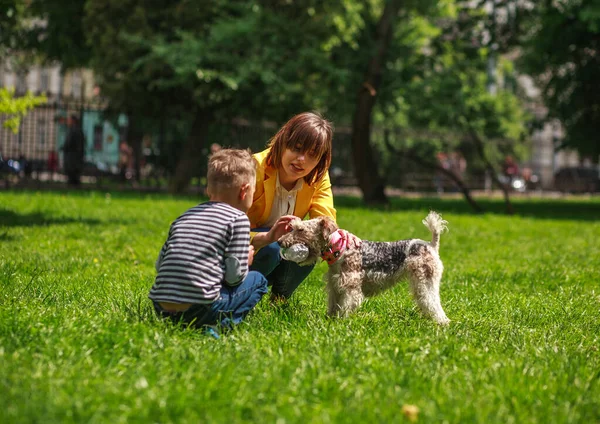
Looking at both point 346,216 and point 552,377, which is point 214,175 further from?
point 346,216

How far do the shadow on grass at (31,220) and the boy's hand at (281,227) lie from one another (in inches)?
246

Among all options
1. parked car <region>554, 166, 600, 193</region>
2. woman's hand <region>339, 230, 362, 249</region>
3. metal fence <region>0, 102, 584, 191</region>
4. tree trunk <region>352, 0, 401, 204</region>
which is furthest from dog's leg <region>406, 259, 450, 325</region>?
parked car <region>554, 166, 600, 193</region>

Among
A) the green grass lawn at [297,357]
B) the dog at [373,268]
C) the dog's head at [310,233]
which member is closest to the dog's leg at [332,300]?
the dog at [373,268]

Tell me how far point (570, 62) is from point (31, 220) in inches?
684

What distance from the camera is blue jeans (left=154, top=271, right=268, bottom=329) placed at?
14.2ft

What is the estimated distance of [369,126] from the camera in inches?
728

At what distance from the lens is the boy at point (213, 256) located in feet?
13.7

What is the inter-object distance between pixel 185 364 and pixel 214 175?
1239 mm

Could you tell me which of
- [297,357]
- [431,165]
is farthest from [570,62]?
[297,357]

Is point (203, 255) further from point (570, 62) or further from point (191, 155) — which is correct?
point (570, 62)

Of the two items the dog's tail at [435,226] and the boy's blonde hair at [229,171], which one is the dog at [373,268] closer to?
the dog's tail at [435,226]

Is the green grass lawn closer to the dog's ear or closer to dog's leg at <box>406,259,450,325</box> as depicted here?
dog's leg at <box>406,259,450,325</box>

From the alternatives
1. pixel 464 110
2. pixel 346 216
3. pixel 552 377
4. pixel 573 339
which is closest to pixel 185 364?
pixel 552 377

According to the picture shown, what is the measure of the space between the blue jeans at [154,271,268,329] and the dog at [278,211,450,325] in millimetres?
366
